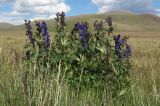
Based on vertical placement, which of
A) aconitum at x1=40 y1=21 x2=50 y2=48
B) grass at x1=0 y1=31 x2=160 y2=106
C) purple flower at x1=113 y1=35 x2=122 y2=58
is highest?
aconitum at x1=40 y1=21 x2=50 y2=48

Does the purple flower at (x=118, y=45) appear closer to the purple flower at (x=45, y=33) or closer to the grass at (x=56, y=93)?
the grass at (x=56, y=93)

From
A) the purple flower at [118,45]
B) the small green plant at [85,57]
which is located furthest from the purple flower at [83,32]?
the purple flower at [118,45]

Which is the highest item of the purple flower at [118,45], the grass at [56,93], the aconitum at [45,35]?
the aconitum at [45,35]

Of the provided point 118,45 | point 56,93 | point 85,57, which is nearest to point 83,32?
point 85,57

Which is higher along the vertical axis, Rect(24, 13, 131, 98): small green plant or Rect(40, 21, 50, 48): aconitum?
Rect(40, 21, 50, 48): aconitum

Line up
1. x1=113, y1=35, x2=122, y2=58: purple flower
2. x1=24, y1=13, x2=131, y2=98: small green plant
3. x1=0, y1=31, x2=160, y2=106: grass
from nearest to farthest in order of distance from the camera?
x1=0, y1=31, x2=160, y2=106: grass, x1=24, y1=13, x2=131, y2=98: small green plant, x1=113, y1=35, x2=122, y2=58: purple flower

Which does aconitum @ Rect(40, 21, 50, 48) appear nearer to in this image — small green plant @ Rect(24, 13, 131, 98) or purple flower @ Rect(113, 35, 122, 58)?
small green plant @ Rect(24, 13, 131, 98)

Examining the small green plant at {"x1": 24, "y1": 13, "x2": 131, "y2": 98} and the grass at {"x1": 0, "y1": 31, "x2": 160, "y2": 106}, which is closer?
the grass at {"x1": 0, "y1": 31, "x2": 160, "y2": 106}

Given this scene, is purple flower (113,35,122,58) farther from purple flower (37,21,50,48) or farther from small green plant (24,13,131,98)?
purple flower (37,21,50,48)

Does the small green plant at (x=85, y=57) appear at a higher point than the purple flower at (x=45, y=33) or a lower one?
lower

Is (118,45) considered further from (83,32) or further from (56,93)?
(56,93)

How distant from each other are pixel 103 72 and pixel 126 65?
1.45 ft

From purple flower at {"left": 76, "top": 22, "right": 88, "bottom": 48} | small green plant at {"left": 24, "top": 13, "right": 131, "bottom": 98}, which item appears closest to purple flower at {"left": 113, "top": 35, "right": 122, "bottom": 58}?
small green plant at {"left": 24, "top": 13, "right": 131, "bottom": 98}

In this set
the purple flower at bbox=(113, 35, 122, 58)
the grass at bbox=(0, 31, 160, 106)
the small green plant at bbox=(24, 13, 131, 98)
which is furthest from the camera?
the purple flower at bbox=(113, 35, 122, 58)
